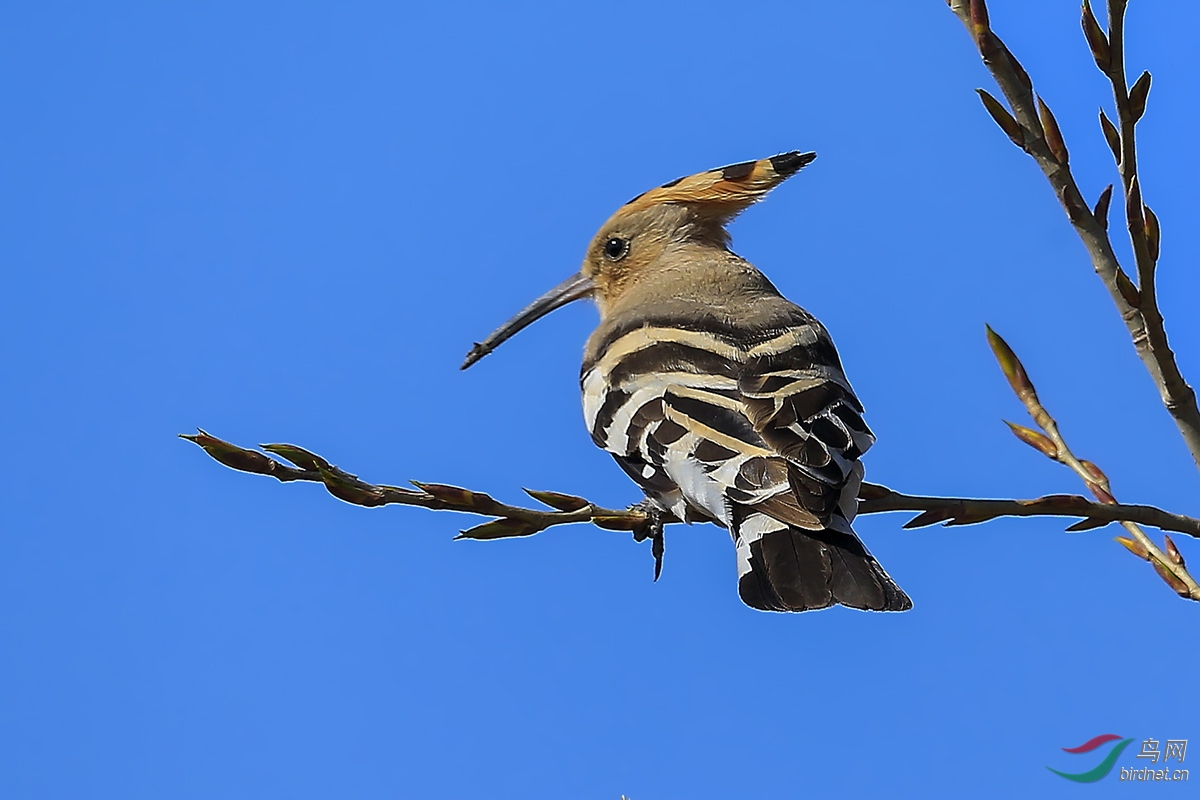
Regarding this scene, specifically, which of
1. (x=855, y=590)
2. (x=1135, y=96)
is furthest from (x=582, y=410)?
(x=1135, y=96)

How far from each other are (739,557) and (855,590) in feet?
0.80

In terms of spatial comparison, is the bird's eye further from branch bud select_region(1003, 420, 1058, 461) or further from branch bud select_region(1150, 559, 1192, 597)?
branch bud select_region(1150, 559, 1192, 597)

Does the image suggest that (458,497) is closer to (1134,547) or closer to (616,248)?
(1134,547)

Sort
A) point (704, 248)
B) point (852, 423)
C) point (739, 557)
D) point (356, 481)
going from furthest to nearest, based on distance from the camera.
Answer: point (704, 248) → point (852, 423) → point (739, 557) → point (356, 481)

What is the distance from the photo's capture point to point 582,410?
3.09m

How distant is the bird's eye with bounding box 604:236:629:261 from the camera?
4.14 meters

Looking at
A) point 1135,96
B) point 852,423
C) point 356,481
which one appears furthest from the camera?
point 852,423

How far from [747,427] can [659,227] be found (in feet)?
5.41

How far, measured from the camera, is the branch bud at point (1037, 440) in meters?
2.10

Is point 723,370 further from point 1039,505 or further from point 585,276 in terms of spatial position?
point 585,276

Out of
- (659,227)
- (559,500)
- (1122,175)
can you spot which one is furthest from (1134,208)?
(659,227)

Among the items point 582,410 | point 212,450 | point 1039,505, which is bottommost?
point 1039,505

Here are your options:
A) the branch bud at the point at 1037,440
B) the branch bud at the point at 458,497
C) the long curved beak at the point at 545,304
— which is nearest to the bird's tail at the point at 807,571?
the branch bud at the point at 1037,440

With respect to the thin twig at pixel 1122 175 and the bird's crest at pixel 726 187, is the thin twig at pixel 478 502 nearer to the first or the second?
the thin twig at pixel 1122 175
